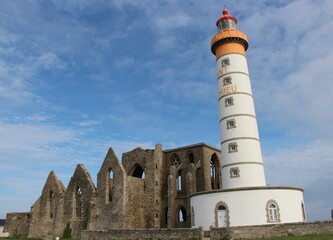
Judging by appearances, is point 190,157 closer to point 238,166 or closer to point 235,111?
point 235,111

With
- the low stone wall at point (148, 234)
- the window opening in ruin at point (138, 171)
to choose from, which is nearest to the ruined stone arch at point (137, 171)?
the window opening in ruin at point (138, 171)

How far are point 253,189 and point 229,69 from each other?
10613 mm

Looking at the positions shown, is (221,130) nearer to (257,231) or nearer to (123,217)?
(257,231)

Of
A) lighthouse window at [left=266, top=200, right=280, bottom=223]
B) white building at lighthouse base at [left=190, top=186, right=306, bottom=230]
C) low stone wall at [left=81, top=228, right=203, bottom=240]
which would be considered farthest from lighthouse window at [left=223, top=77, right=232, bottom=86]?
low stone wall at [left=81, top=228, right=203, bottom=240]

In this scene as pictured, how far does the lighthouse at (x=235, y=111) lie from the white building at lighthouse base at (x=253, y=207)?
167cm

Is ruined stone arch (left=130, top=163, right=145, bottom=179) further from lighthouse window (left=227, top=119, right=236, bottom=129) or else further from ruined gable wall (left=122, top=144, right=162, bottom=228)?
lighthouse window (left=227, top=119, right=236, bottom=129)

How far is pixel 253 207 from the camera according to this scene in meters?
25.2

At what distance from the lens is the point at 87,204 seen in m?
39.4

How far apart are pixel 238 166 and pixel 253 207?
3741 millimetres

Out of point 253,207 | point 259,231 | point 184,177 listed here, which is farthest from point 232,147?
point 184,177

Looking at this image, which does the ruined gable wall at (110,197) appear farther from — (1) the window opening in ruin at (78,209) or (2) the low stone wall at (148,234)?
(2) the low stone wall at (148,234)

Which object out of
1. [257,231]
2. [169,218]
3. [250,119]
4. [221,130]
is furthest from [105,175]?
[257,231]

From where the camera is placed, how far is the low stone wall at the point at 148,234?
2364 cm

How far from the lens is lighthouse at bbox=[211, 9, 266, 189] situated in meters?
27.8
